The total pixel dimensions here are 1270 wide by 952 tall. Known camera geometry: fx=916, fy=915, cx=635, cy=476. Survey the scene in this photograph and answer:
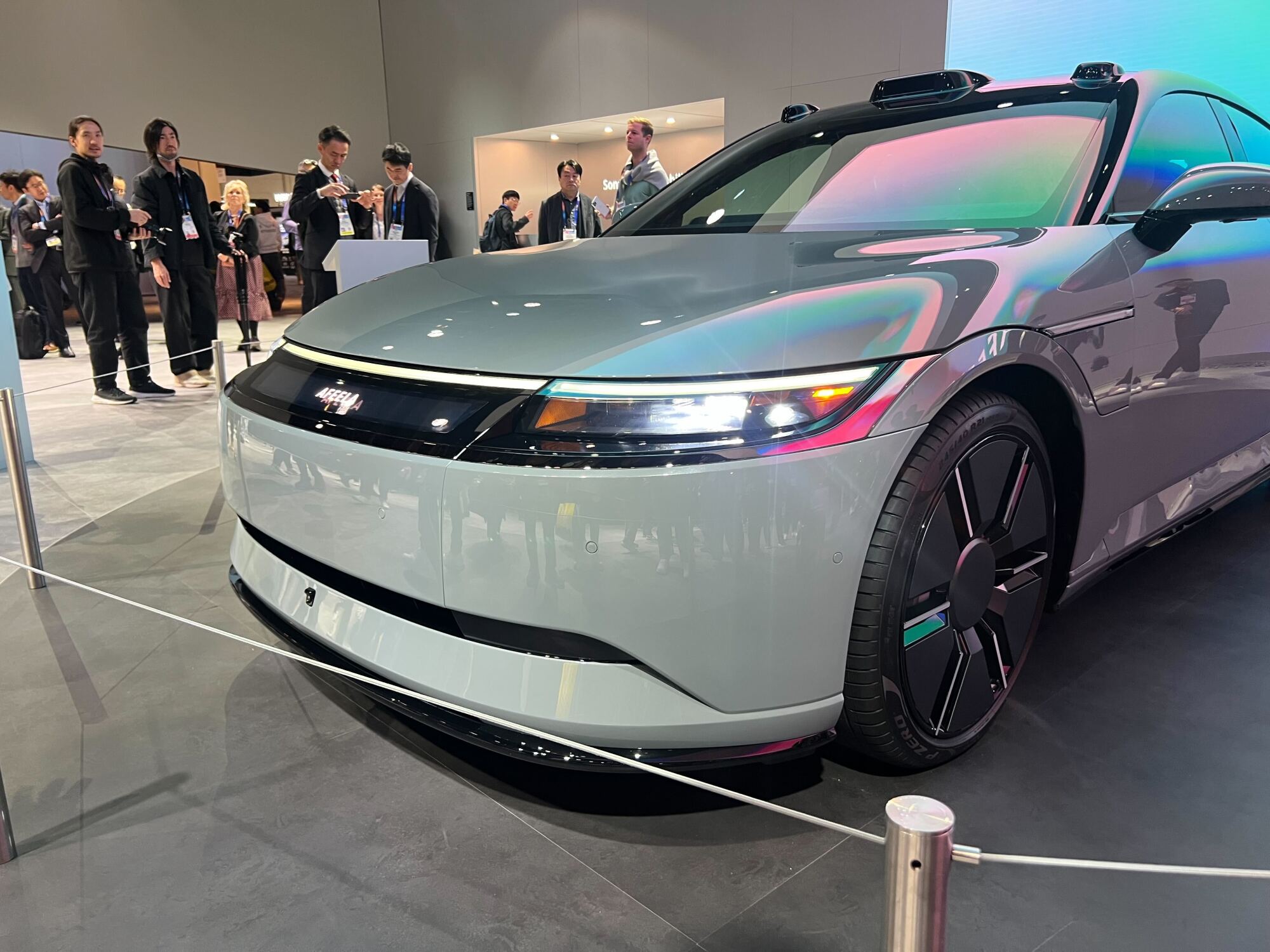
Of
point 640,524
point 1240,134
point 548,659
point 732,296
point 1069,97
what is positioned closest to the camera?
point 640,524

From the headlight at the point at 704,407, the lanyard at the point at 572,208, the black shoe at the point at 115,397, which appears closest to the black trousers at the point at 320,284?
the black shoe at the point at 115,397

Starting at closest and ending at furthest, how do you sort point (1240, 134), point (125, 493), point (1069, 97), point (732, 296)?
point (732, 296) < point (1069, 97) < point (1240, 134) < point (125, 493)

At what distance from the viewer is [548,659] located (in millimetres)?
1360

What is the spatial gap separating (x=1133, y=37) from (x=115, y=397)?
6524 mm

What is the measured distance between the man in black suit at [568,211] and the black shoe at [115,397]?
3.25 metres

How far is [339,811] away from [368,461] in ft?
2.12

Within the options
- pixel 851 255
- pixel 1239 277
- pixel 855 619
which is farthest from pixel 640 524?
pixel 1239 277

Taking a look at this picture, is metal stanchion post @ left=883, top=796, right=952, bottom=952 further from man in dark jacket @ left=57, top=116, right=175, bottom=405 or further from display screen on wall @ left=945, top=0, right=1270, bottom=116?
man in dark jacket @ left=57, top=116, right=175, bottom=405

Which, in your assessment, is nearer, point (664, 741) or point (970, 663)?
point (664, 741)

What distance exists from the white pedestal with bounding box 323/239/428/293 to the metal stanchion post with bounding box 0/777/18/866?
2.91m

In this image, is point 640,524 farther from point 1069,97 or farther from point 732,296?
point 1069,97

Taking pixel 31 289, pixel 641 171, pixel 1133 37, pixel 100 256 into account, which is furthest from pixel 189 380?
pixel 1133 37

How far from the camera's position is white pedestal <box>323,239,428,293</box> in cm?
426

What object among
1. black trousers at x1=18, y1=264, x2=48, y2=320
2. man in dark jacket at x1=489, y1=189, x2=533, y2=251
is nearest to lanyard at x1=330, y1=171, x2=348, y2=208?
man in dark jacket at x1=489, y1=189, x2=533, y2=251
